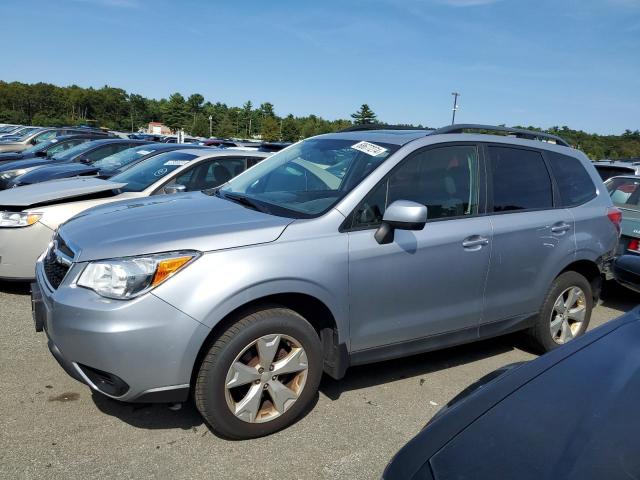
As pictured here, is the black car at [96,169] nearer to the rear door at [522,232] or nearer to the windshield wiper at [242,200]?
the windshield wiper at [242,200]

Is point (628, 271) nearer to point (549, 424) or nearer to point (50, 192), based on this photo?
→ point (549, 424)

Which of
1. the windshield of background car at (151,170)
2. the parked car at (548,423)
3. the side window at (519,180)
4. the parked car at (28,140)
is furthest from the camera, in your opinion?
the parked car at (28,140)

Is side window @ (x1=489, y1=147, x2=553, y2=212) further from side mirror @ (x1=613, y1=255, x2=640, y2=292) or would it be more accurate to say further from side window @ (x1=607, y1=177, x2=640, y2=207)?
side window @ (x1=607, y1=177, x2=640, y2=207)

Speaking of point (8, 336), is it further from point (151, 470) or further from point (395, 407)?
point (395, 407)

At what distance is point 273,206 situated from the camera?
11.3 ft

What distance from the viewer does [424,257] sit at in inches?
134

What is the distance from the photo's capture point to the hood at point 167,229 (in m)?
2.78

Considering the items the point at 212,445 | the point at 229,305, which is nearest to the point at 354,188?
the point at 229,305

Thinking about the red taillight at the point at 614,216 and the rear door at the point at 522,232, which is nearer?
the rear door at the point at 522,232

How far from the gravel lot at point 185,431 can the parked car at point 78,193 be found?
1068mm

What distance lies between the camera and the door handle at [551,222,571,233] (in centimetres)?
417

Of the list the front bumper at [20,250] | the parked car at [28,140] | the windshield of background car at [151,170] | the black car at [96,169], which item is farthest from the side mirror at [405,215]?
the parked car at [28,140]

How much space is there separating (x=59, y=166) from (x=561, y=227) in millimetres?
7871

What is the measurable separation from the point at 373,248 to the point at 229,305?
966 millimetres
